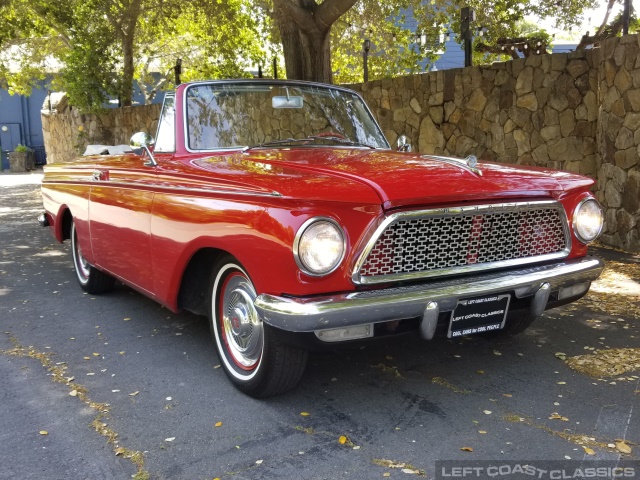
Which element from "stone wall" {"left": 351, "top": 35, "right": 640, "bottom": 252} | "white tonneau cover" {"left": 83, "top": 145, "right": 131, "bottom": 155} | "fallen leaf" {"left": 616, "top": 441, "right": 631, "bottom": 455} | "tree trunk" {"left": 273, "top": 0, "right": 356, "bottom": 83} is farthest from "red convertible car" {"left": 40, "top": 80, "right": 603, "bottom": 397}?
"tree trunk" {"left": 273, "top": 0, "right": 356, "bottom": 83}

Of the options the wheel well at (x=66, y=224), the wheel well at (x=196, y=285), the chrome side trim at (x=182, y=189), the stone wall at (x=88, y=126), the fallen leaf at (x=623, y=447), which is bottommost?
the fallen leaf at (x=623, y=447)

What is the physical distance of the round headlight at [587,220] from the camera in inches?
135

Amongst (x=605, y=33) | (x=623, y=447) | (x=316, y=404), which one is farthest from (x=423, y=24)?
(x=623, y=447)

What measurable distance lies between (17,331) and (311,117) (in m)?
2.58

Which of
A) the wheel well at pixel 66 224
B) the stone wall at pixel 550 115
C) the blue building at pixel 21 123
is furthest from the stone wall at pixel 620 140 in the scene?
the blue building at pixel 21 123

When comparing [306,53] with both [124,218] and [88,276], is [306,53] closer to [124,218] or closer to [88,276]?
[88,276]

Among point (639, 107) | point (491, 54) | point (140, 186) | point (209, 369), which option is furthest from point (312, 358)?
point (491, 54)

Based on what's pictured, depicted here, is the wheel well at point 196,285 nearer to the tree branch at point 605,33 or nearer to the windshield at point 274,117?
the windshield at point 274,117

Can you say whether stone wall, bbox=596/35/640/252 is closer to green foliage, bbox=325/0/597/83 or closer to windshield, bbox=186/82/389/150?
windshield, bbox=186/82/389/150

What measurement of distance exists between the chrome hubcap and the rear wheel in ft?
7.76

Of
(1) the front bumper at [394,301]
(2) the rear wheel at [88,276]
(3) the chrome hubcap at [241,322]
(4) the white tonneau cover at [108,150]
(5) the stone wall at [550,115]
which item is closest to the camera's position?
(1) the front bumper at [394,301]

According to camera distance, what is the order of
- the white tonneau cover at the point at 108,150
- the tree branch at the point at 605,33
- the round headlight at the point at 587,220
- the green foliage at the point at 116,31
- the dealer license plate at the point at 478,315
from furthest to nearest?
the green foliage at the point at 116,31 < the tree branch at the point at 605,33 < the white tonneau cover at the point at 108,150 < the round headlight at the point at 587,220 < the dealer license plate at the point at 478,315

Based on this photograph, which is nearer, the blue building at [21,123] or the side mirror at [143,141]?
the side mirror at [143,141]

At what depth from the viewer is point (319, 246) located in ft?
8.97
